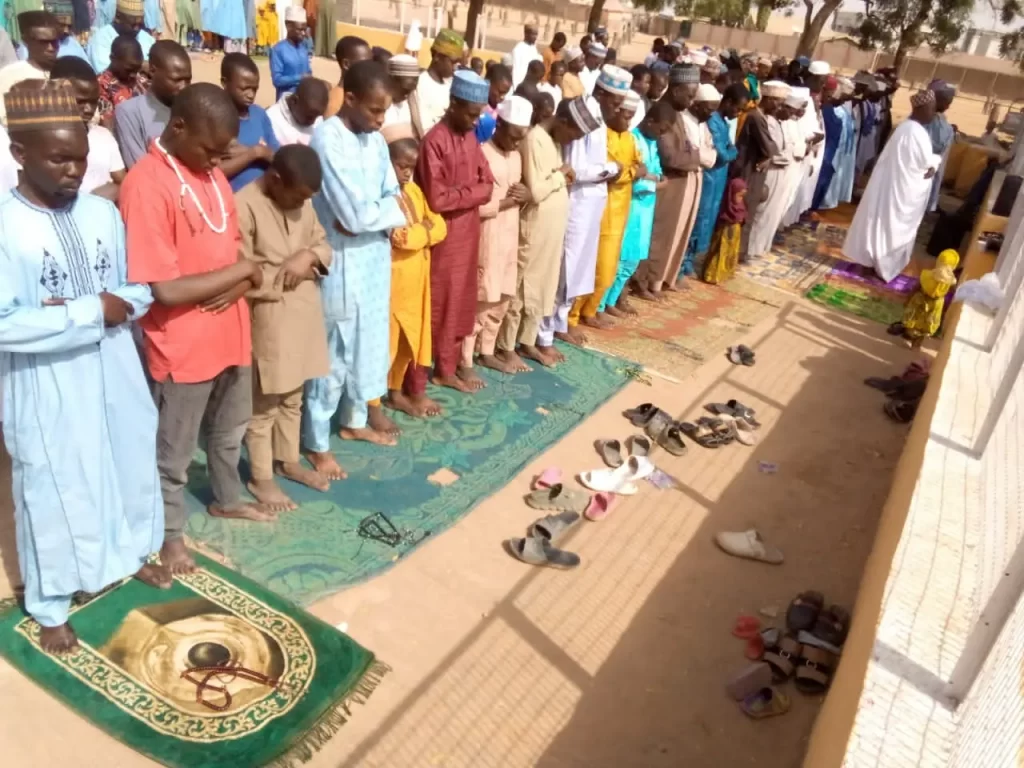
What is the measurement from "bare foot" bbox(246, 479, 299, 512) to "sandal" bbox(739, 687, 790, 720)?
2.27 meters

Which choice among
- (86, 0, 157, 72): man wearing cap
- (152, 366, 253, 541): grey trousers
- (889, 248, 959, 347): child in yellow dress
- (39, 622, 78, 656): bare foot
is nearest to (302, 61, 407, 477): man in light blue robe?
(152, 366, 253, 541): grey trousers

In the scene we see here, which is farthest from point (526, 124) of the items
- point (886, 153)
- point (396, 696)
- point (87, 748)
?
point (886, 153)

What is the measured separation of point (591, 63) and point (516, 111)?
7967 millimetres

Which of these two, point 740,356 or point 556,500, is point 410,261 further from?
point 740,356

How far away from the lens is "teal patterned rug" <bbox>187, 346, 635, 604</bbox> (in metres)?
3.63

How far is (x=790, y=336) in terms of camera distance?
766cm

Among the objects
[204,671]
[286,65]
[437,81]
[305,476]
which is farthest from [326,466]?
[286,65]

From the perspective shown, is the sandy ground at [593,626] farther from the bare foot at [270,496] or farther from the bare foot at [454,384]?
the bare foot at [454,384]


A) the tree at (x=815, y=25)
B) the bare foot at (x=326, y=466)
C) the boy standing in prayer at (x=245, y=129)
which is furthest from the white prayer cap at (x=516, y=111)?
the tree at (x=815, y=25)

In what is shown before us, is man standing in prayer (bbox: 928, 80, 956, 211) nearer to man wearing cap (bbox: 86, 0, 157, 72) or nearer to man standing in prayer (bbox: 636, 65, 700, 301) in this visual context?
man standing in prayer (bbox: 636, 65, 700, 301)

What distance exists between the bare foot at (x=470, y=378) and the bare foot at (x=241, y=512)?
1.90 m

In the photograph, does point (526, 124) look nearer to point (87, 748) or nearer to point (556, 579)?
point (556, 579)

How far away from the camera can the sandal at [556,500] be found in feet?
14.3

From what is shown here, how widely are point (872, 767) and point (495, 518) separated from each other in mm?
2350
